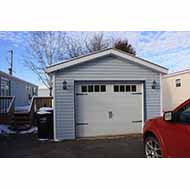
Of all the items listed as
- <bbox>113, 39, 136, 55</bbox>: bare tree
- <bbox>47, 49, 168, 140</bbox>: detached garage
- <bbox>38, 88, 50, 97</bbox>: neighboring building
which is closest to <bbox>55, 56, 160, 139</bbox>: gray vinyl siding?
<bbox>47, 49, 168, 140</bbox>: detached garage

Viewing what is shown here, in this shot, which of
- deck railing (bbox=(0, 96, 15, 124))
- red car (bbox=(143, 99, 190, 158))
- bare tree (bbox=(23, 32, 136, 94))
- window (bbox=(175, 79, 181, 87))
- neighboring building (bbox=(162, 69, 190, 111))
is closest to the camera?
red car (bbox=(143, 99, 190, 158))

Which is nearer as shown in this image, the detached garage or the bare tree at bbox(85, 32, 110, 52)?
the detached garage

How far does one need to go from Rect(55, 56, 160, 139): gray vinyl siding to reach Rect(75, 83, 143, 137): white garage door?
0.26 m

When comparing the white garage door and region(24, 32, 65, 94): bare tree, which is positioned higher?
region(24, 32, 65, 94): bare tree

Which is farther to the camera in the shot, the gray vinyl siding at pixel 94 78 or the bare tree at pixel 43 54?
the bare tree at pixel 43 54

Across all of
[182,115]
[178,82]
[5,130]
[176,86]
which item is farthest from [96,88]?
[178,82]

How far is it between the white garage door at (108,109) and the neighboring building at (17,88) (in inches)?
258

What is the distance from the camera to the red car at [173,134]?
188 inches

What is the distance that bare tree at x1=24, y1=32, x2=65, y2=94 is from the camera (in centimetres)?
1705

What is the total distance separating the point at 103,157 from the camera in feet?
22.7

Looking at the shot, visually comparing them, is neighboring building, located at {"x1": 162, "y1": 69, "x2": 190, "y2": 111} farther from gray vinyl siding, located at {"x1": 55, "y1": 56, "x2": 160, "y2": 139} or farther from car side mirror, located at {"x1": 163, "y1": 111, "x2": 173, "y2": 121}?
car side mirror, located at {"x1": 163, "y1": 111, "x2": 173, "y2": 121}

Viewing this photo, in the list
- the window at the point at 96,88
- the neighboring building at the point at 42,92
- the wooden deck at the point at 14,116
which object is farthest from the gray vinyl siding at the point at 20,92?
the window at the point at 96,88

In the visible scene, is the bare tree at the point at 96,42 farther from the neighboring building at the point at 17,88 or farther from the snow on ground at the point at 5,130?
the snow on ground at the point at 5,130
